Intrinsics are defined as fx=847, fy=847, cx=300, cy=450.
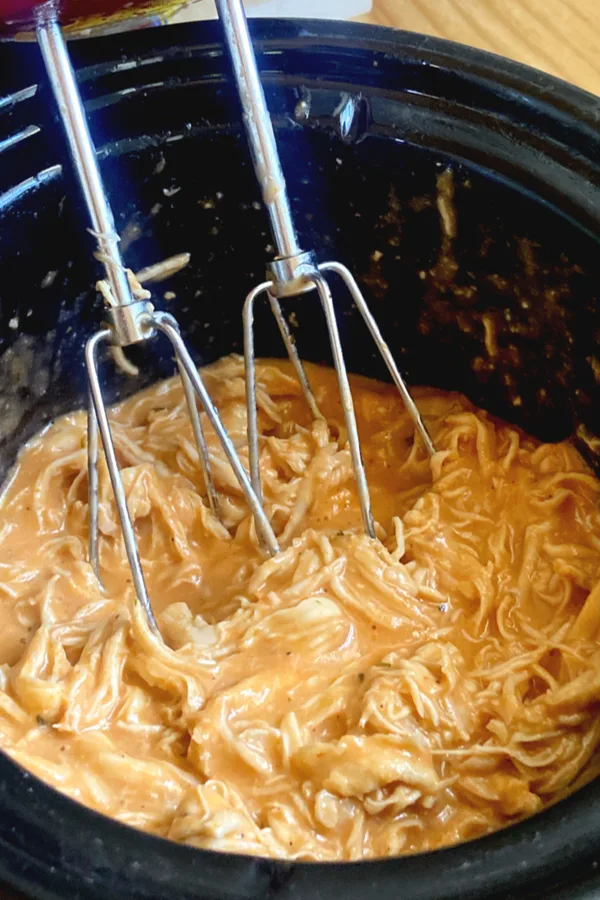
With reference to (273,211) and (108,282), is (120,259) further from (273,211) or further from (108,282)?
(273,211)

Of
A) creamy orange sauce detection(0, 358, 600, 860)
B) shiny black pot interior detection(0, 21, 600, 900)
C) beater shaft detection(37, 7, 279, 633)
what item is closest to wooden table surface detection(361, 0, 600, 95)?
shiny black pot interior detection(0, 21, 600, 900)

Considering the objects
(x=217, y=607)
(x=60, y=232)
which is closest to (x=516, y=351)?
(x=217, y=607)

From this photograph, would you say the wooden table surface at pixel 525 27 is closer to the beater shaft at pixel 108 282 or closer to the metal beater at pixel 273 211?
the metal beater at pixel 273 211

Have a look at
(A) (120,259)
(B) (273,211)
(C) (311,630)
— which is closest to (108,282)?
(A) (120,259)

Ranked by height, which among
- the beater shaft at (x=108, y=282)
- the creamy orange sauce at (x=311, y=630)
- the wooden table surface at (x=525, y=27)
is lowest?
the creamy orange sauce at (x=311, y=630)

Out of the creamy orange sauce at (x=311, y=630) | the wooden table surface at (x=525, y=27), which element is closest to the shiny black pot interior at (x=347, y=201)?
the creamy orange sauce at (x=311, y=630)
